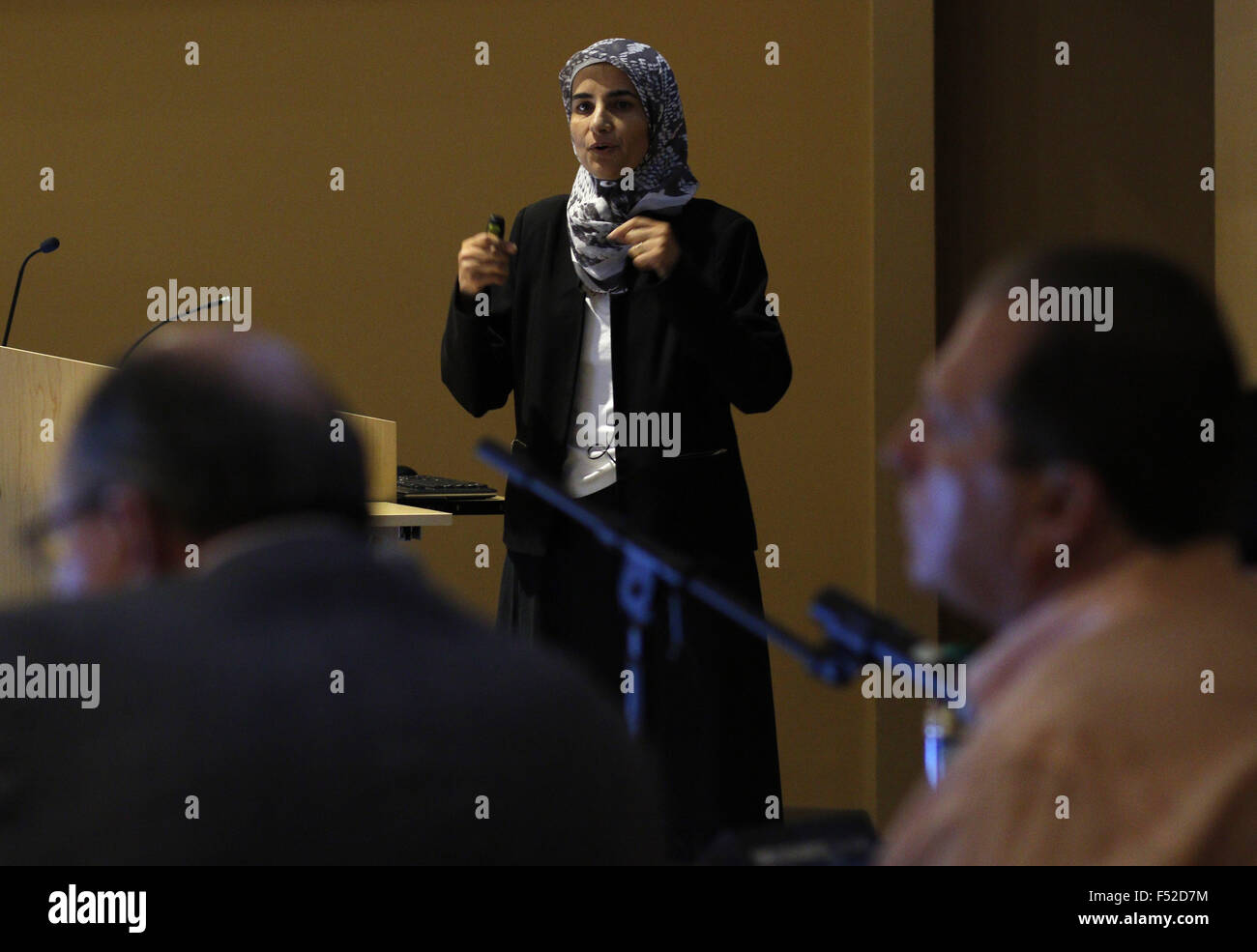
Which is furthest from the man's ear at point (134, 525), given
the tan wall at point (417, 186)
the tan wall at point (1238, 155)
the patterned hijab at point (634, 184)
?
the tan wall at point (417, 186)

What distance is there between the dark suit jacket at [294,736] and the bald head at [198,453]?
0.16ft

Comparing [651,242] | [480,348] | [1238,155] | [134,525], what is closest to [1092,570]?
[134,525]

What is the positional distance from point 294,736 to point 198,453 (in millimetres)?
218

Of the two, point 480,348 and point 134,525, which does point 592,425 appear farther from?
point 134,525

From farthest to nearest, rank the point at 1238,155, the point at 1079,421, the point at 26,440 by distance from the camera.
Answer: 1. the point at 1238,155
2. the point at 26,440
3. the point at 1079,421

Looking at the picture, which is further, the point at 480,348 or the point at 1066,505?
the point at 480,348

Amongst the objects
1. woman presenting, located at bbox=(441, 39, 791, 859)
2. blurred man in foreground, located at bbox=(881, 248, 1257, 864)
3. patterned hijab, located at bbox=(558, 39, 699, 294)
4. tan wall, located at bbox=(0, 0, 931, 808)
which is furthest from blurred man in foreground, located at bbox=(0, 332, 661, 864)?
tan wall, located at bbox=(0, 0, 931, 808)

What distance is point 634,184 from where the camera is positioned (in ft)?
8.24

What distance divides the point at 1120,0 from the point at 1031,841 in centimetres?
381

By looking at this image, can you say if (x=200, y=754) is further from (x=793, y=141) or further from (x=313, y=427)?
(x=793, y=141)

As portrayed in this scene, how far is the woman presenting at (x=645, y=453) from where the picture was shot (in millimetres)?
2316

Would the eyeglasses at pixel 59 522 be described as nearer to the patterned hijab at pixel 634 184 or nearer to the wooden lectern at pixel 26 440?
the wooden lectern at pixel 26 440

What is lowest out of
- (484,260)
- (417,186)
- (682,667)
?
(682,667)

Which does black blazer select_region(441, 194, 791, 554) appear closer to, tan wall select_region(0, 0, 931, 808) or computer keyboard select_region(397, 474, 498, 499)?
computer keyboard select_region(397, 474, 498, 499)
